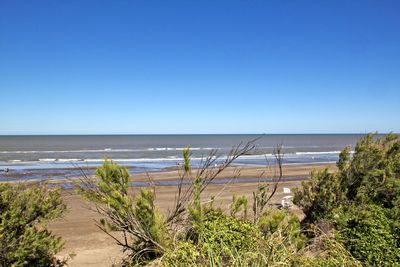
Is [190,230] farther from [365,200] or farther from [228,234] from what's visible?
[365,200]

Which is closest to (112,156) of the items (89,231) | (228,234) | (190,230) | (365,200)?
(89,231)

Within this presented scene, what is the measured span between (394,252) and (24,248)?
5940 millimetres

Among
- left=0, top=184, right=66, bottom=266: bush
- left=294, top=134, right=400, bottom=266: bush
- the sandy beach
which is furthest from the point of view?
the sandy beach

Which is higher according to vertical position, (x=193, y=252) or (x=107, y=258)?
(x=193, y=252)

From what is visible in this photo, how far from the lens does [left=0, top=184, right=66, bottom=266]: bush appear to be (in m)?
5.11

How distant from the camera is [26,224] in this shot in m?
5.61

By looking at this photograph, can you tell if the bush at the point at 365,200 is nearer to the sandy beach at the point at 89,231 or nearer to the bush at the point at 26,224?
the sandy beach at the point at 89,231

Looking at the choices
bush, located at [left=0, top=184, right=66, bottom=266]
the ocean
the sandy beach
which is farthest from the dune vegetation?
the ocean

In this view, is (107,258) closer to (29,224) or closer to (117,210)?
(29,224)

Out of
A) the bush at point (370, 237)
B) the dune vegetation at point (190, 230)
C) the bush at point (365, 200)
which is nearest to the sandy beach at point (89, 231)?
the dune vegetation at point (190, 230)

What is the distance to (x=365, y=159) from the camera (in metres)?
9.48

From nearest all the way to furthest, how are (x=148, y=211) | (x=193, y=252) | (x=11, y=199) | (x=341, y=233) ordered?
(x=193, y=252), (x=148, y=211), (x=11, y=199), (x=341, y=233)

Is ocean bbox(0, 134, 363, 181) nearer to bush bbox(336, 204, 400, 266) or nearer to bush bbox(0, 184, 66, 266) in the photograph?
bush bbox(0, 184, 66, 266)

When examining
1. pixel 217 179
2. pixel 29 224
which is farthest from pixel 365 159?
pixel 217 179
